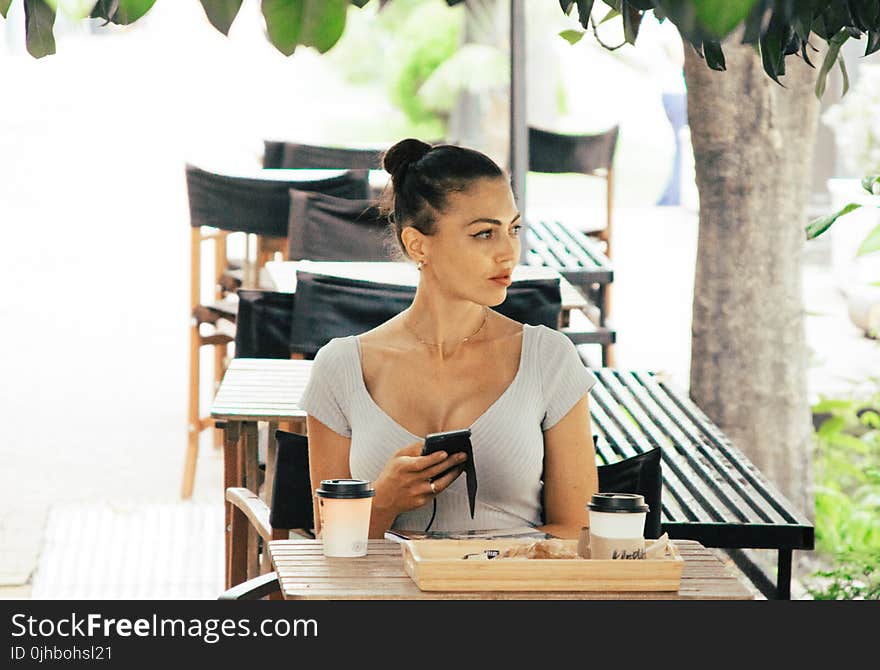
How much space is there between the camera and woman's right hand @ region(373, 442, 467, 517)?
2.01 m

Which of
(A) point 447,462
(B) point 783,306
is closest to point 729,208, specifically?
(B) point 783,306

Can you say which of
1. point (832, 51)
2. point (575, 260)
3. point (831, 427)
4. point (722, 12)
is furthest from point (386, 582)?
point (831, 427)

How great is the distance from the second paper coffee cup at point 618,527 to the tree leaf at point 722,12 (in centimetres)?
105

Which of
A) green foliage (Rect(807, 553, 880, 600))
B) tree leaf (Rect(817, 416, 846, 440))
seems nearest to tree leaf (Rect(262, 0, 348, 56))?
green foliage (Rect(807, 553, 880, 600))

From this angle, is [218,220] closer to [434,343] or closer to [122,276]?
[434,343]

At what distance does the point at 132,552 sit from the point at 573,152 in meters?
3.01

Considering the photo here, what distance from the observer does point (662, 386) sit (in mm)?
3426

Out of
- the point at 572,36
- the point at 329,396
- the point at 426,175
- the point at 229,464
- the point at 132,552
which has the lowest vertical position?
the point at 132,552

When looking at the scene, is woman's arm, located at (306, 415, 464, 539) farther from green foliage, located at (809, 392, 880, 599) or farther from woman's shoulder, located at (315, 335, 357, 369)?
green foliage, located at (809, 392, 880, 599)

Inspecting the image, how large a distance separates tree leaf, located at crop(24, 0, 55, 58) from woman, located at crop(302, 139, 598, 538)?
126 cm

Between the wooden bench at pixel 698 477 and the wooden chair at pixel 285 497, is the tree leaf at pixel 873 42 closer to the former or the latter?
the wooden bench at pixel 698 477

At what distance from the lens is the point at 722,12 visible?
0.72m
